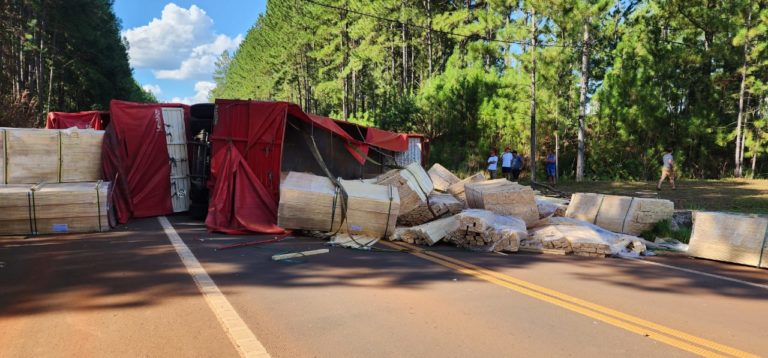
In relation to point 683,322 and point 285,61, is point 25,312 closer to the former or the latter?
point 683,322

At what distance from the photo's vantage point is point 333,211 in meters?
8.79

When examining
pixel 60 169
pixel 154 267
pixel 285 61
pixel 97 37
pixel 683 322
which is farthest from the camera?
pixel 285 61

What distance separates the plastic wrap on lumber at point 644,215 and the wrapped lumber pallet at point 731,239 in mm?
1682

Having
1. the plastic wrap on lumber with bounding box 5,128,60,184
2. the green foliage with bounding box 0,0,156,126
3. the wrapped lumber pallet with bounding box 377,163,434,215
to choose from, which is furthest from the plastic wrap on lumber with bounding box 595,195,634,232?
the green foliage with bounding box 0,0,156,126

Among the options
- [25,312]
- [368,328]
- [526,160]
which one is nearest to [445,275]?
[368,328]

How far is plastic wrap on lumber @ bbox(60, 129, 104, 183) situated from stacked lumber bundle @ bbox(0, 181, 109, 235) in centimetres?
104

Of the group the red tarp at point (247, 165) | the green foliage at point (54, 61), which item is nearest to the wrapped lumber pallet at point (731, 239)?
the red tarp at point (247, 165)

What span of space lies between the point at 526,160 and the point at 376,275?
2192 cm

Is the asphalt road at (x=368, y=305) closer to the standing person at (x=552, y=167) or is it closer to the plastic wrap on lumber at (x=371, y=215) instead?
the plastic wrap on lumber at (x=371, y=215)

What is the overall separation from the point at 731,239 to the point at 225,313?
26.2 feet

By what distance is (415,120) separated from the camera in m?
28.6

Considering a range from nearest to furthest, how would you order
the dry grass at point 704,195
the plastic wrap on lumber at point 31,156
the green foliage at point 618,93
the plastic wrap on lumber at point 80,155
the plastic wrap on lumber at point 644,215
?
the plastic wrap on lumber at point 31,156 → the plastic wrap on lumber at point 80,155 → the plastic wrap on lumber at point 644,215 → the dry grass at point 704,195 → the green foliage at point 618,93

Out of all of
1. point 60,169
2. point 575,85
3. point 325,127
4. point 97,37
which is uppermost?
point 97,37

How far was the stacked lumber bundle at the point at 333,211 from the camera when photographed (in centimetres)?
870
